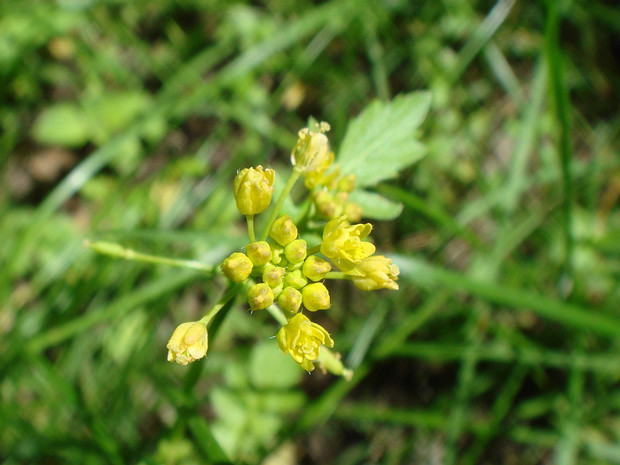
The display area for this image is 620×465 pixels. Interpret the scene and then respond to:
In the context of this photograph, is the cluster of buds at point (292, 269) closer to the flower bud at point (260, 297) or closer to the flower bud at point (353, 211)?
the flower bud at point (260, 297)

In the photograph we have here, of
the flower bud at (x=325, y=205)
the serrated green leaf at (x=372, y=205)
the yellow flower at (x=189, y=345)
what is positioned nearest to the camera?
the yellow flower at (x=189, y=345)

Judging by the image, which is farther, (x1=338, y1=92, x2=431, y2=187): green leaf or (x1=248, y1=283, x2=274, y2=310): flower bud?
(x1=338, y1=92, x2=431, y2=187): green leaf

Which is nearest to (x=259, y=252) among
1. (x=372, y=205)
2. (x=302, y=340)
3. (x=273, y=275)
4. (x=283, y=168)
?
(x=273, y=275)

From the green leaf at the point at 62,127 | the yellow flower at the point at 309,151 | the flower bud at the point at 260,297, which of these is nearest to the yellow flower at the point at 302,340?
the flower bud at the point at 260,297

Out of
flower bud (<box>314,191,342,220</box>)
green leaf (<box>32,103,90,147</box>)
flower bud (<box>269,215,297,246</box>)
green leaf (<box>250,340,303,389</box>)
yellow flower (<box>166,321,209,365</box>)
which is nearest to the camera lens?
yellow flower (<box>166,321,209,365</box>)

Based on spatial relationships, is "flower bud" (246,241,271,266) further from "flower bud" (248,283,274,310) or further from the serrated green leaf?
the serrated green leaf

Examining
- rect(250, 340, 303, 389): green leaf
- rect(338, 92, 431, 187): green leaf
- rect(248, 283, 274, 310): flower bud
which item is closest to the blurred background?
rect(250, 340, 303, 389): green leaf
